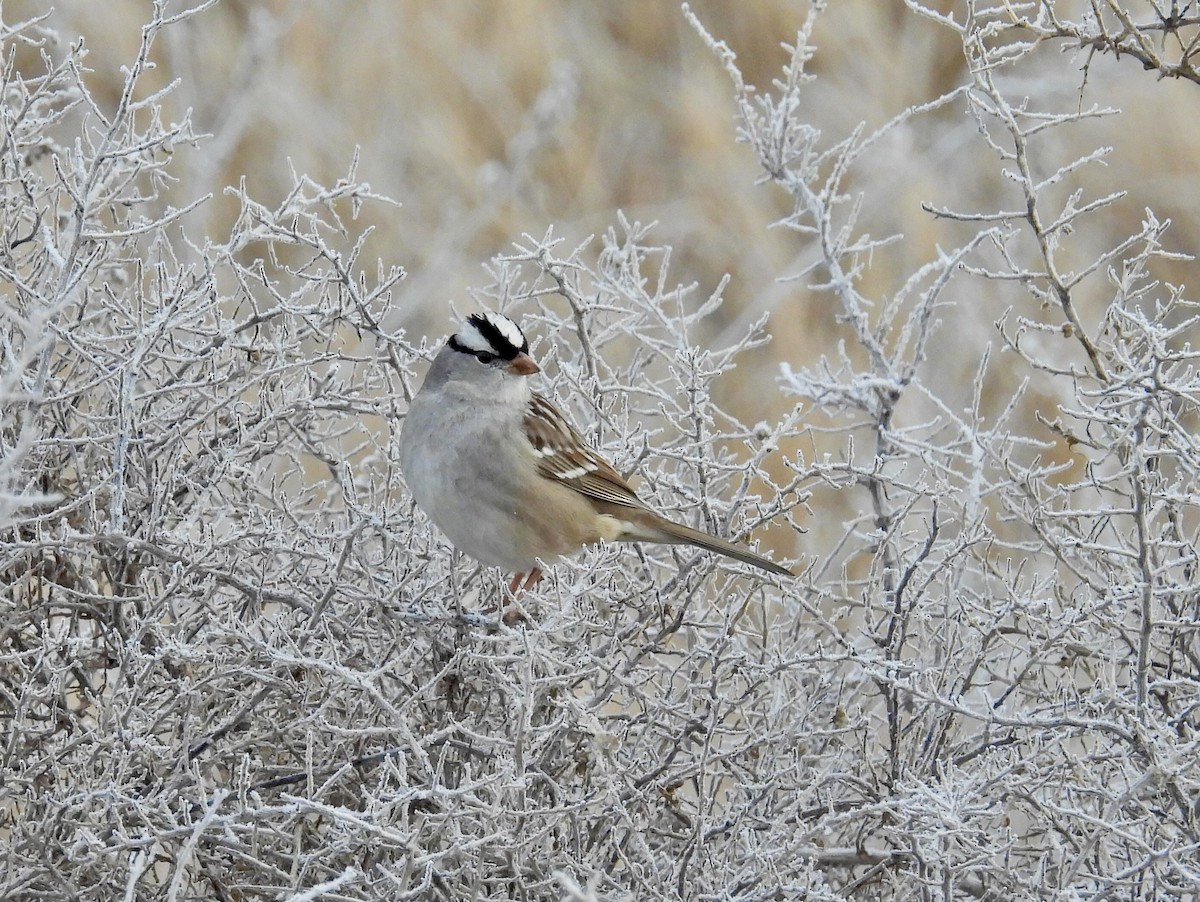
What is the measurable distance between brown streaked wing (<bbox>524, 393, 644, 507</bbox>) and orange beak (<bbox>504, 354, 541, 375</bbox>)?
0.13 m

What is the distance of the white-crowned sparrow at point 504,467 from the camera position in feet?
10.3

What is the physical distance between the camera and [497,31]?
7938 millimetres

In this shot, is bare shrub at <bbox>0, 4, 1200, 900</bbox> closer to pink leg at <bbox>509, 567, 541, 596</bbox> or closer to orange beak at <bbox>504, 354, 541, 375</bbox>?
orange beak at <bbox>504, 354, 541, 375</bbox>

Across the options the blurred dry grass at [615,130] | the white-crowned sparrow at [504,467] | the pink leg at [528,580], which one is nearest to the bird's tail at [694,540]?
the white-crowned sparrow at [504,467]

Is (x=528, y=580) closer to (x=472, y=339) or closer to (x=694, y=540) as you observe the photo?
(x=472, y=339)

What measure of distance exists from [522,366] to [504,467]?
9.8 inches

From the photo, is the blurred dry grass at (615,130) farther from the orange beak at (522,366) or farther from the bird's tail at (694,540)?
the bird's tail at (694,540)

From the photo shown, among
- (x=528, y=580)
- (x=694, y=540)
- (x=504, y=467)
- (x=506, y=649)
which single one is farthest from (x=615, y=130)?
(x=506, y=649)

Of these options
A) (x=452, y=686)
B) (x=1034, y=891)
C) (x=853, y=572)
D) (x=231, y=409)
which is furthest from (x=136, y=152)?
(x=853, y=572)

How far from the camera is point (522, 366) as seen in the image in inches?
130

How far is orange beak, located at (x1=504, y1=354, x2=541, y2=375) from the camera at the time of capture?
3283 millimetres

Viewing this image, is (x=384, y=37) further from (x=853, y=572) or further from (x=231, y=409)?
(x=231, y=409)

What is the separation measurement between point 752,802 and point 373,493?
1.01 m

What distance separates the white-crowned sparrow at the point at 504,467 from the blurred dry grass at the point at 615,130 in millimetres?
2887
